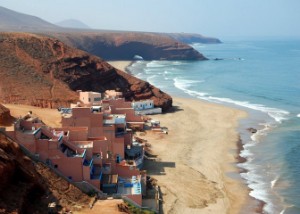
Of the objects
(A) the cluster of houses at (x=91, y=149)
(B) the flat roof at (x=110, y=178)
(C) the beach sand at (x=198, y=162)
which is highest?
(A) the cluster of houses at (x=91, y=149)

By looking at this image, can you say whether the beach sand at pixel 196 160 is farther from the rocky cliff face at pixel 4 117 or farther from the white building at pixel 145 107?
the rocky cliff face at pixel 4 117

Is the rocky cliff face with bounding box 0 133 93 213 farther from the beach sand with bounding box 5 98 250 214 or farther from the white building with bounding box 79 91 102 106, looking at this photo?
the white building with bounding box 79 91 102 106

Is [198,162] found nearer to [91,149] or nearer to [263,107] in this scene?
[91,149]

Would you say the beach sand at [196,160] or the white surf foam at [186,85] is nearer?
the beach sand at [196,160]

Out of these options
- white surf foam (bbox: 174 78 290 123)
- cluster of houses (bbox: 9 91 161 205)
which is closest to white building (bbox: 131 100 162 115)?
white surf foam (bbox: 174 78 290 123)

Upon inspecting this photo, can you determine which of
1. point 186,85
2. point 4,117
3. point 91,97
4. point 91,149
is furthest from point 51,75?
point 186,85

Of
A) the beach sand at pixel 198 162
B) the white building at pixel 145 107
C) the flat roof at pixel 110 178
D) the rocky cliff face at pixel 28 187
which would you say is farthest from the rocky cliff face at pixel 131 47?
the rocky cliff face at pixel 28 187

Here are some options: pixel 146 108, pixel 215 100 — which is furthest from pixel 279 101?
pixel 146 108
